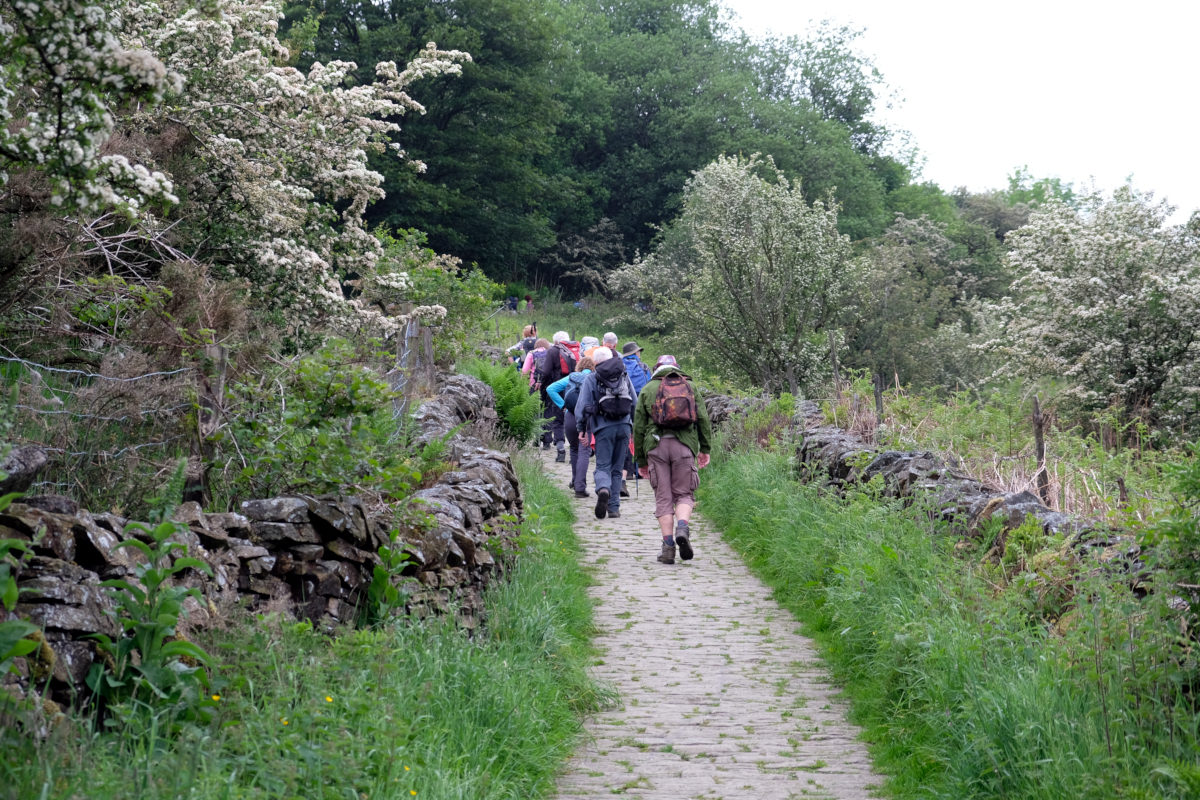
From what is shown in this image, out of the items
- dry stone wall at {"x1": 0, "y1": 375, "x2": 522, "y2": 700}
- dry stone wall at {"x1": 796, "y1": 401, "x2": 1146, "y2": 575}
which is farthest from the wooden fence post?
dry stone wall at {"x1": 0, "y1": 375, "x2": 522, "y2": 700}

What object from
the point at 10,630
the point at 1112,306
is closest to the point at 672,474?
the point at 10,630

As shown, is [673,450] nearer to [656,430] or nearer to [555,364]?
[656,430]

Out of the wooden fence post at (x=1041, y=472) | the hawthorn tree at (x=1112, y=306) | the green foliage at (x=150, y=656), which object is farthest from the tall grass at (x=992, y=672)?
the hawthorn tree at (x=1112, y=306)

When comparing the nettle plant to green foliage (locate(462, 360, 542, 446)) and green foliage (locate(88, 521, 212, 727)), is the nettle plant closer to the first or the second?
green foliage (locate(88, 521, 212, 727))

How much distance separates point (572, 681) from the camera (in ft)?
21.5

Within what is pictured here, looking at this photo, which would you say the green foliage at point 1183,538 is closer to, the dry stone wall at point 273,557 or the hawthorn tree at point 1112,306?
the dry stone wall at point 273,557

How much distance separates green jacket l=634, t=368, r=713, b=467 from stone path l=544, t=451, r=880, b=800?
1239mm

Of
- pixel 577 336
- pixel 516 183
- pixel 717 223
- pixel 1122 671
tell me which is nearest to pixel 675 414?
pixel 1122 671

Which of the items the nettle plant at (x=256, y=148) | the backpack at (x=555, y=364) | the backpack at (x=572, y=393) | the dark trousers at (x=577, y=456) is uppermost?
the nettle plant at (x=256, y=148)

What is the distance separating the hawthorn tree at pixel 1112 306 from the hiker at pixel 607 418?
9.40 meters

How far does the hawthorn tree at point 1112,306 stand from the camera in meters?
17.9

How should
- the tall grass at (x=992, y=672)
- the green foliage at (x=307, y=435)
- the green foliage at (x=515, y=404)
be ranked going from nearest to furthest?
1. the tall grass at (x=992, y=672)
2. the green foliage at (x=307, y=435)
3. the green foliage at (x=515, y=404)

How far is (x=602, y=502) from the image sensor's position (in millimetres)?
12586

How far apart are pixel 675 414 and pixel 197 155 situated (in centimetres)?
501
